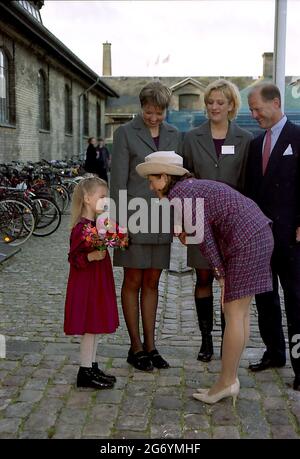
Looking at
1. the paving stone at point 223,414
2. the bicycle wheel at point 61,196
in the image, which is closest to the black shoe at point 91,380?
the paving stone at point 223,414

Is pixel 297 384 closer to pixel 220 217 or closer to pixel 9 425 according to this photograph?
pixel 220 217

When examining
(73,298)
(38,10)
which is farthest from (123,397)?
(38,10)

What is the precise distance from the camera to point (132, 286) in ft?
13.0

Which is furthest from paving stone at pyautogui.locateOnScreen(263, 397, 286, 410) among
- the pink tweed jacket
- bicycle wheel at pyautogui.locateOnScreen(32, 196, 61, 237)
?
bicycle wheel at pyautogui.locateOnScreen(32, 196, 61, 237)

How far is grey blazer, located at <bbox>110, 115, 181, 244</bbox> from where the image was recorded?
3803mm

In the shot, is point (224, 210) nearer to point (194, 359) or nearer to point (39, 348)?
point (194, 359)

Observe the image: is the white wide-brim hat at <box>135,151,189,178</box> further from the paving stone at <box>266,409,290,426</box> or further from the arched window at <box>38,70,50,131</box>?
the arched window at <box>38,70,50,131</box>

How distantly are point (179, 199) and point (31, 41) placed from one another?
565 inches

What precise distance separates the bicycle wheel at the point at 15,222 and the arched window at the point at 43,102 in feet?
32.5

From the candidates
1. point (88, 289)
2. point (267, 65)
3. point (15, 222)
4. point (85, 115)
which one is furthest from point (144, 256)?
point (267, 65)

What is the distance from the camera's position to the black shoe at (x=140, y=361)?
3.94m

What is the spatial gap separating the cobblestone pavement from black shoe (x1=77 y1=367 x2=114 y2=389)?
57mm

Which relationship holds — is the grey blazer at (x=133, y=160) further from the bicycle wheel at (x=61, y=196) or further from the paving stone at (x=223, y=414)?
the bicycle wheel at (x=61, y=196)

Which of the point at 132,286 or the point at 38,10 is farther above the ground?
the point at 38,10
